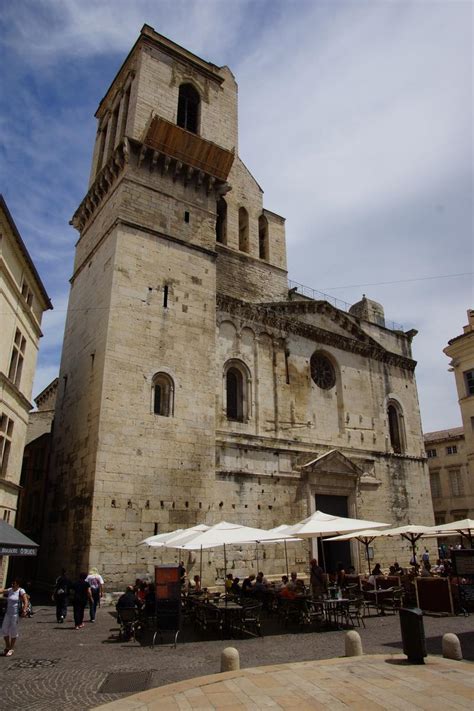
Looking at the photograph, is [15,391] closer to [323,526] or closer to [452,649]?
[323,526]

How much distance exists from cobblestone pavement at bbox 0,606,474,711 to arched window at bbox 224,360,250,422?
928 centimetres

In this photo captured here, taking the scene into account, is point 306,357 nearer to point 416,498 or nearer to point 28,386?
point 416,498

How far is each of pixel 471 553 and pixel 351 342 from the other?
13901 millimetres

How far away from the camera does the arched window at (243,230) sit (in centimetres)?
2423

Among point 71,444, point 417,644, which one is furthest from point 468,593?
point 71,444

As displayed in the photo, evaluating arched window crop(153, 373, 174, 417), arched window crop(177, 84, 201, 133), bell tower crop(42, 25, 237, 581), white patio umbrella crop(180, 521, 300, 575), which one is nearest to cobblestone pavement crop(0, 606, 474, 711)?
white patio umbrella crop(180, 521, 300, 575)

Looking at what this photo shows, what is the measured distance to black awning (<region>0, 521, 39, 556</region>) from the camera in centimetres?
1209

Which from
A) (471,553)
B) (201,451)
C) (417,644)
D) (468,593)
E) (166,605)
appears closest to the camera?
(417,644)

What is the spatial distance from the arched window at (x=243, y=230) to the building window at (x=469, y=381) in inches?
618

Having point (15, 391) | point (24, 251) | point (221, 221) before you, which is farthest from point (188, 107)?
point (15, 391)

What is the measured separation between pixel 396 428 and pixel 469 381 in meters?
6.90

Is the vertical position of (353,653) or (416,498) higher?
(416,498)

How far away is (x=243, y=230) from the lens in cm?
2478

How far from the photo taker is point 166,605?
10320 mm
